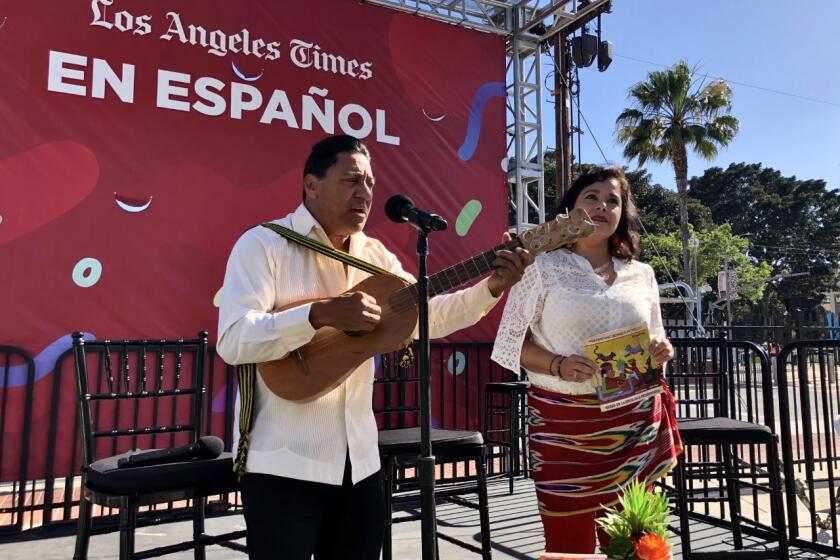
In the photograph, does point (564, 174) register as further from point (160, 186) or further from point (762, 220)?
point (762, 220)

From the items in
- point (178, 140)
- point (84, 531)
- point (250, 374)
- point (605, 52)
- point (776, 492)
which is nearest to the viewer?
point (250, 374)

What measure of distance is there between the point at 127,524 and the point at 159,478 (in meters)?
0.22

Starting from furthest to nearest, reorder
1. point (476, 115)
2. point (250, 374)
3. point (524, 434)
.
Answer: point (476, 115) → point (524, 434) → point (250, 374)

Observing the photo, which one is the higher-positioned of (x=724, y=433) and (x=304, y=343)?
(x=304, y=343)

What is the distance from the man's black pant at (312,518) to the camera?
1.75 metres

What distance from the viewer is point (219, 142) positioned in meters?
6.39

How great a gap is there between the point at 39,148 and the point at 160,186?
3.40ft

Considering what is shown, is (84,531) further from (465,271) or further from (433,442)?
(465,271)

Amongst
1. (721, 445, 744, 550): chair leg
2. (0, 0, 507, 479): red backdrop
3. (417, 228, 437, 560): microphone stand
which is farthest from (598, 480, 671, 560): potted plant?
(0, 0, 507, 479): red backdrop

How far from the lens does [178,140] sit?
20.4ft

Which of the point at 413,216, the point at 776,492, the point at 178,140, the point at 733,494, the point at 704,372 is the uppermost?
the point at 178,140

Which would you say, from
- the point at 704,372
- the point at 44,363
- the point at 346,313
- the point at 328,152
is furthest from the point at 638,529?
the point at 44,363

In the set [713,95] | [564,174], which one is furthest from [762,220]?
[564,174]

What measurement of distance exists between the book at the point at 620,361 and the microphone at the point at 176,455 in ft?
4.88
